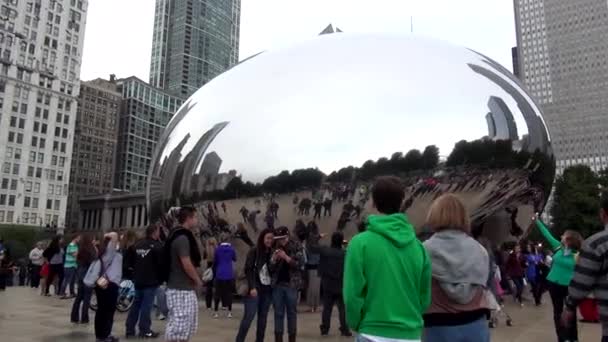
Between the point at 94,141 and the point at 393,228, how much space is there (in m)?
124

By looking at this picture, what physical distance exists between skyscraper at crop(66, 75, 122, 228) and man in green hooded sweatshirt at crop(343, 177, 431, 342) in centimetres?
11597

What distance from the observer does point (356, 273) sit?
2562 millimetres

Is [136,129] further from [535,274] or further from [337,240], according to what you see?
[337,240]

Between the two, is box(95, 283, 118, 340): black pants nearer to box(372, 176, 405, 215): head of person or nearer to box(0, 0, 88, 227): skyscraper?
box(372, 176, 405, 215): head of person

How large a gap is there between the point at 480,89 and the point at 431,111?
84 centimetres

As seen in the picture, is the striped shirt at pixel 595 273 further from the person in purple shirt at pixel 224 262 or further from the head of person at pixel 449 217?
the person in purple shirt at pixel 224 262

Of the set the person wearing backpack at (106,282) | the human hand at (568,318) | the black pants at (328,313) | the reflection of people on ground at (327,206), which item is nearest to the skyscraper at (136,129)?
the person wearing backpack at (106,282)

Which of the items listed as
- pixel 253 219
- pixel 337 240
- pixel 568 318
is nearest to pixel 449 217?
pixel 568 318

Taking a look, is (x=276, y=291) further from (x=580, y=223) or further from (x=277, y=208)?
(x=580, y=223)

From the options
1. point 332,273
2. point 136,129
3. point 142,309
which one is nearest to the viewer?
point 142,309

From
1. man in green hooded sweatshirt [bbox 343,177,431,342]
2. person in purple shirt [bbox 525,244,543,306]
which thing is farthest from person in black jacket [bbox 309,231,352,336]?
person in purple shirt [bbox 525,244,543,306]

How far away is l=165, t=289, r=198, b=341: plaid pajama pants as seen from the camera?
429 cm

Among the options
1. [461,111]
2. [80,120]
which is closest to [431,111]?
[461,111]

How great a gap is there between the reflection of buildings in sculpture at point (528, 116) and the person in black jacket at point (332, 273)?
287cm
